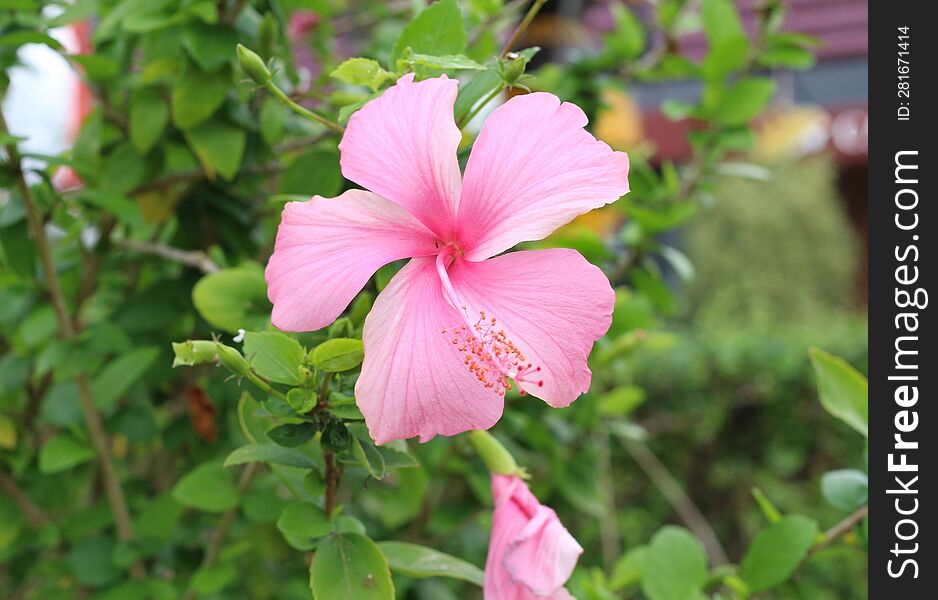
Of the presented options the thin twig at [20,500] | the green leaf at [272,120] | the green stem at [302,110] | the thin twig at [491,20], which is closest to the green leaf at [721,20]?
the thin twig at [491,20]

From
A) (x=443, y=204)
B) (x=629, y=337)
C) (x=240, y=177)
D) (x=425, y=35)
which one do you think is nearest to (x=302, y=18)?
(x=240, y=177)

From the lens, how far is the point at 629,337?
3.21ft

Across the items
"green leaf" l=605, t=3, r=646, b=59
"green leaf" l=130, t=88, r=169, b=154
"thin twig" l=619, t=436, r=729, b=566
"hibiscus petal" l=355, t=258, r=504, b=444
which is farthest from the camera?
"thin twig" l=619, t=436, r=729, b=566

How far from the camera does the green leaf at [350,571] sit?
0.50m

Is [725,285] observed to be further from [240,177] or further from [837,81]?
[240,177]

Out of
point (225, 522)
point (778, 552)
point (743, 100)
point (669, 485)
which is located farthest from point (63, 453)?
point (669, 485)

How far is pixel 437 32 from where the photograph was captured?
556 millimetres

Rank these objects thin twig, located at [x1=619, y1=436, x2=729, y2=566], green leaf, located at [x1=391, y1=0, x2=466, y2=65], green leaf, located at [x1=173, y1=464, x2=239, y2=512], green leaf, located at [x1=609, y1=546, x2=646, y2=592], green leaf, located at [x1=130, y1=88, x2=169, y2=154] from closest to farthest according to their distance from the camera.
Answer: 1. green leaf, located at [x1=391, y1=0, x2=466, y2=65]
2. green leaf, located at [x1=173, y1=464, x2=239, y2=512]
3. green leaf, located at [x1=130, y1=88, x2=169, y2=154]
4. green leaf, located at [x1=609, y1=546, x2=646, y2=592]
5. thin twig, located at [x1=619, y1=436, x2=729, y2=566]

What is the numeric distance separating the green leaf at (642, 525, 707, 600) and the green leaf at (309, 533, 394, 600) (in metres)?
0.32

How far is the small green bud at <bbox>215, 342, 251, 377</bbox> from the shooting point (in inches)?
18.1

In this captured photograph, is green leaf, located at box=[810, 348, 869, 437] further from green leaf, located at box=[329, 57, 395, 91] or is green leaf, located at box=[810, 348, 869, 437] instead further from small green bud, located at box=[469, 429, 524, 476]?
green leaf, located at box=[329, 57, 395, 91]

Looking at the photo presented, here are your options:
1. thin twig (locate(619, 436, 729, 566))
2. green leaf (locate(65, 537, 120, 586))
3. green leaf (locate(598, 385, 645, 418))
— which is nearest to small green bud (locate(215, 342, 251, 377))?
green leaf (locate(65, 537, 120, 586))

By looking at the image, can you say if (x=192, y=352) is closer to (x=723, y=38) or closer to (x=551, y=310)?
(x=551, y=310)

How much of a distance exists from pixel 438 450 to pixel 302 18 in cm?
85
